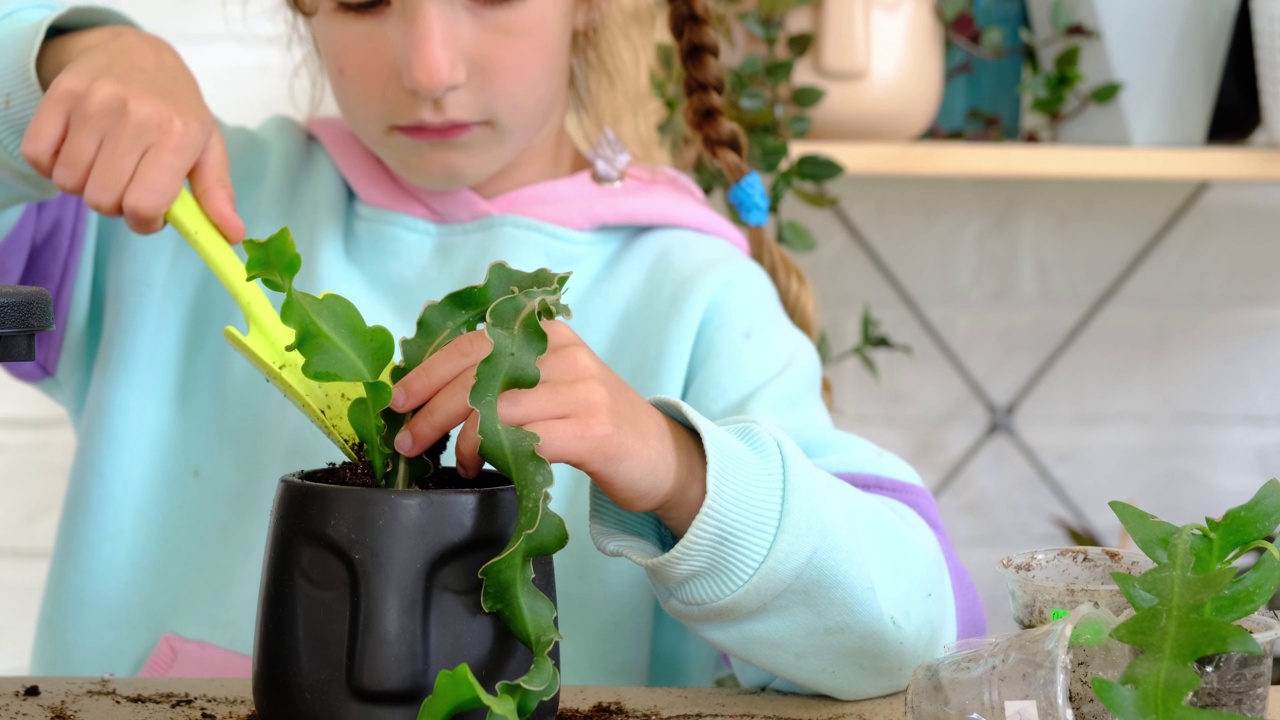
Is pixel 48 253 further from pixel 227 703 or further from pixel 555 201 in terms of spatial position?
pixel 227 703

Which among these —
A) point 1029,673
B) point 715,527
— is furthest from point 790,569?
point 1029,673

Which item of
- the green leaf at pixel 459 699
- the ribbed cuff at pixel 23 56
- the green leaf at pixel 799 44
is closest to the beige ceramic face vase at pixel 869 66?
the green leaf at pixel 799 44

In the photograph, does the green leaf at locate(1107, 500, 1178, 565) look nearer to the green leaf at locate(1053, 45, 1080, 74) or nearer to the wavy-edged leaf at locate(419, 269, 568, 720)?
the wavy-edged leaf at locate(419, 269, 568, 720)

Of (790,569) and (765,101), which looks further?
(765,101)

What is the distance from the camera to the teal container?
3.75 ft

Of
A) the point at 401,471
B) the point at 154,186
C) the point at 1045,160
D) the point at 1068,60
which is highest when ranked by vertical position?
the point at 1068,60

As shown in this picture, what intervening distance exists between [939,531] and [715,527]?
0.24 meters

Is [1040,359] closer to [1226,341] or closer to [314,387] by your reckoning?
[1226,341]

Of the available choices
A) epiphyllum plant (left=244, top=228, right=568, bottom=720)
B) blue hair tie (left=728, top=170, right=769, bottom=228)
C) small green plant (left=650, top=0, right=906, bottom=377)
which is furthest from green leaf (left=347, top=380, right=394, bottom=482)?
small green plant (left=650, top=0, right=906, bottom=377)

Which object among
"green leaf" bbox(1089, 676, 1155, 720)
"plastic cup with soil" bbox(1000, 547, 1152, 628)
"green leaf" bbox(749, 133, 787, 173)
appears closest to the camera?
"green leaf" bbox(1089, 676, 1155, 720)

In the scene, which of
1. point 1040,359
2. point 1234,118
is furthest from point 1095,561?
point 1040,359

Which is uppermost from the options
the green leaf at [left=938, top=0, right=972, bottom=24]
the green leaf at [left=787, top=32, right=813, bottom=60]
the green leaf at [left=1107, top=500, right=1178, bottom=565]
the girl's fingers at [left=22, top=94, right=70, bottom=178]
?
the green leaf at [left=938, top=0, right=972, bottom=24]

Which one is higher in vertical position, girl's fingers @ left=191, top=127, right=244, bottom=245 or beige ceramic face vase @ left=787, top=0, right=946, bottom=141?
beige ceramic face vase @ left=787, top=0, right=946, bottom=141

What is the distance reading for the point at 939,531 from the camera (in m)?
0.69
